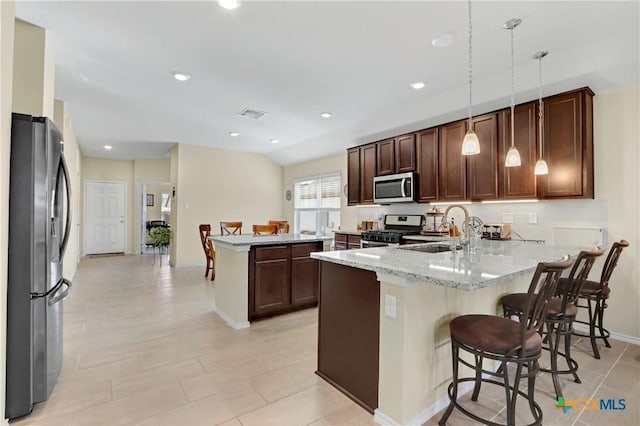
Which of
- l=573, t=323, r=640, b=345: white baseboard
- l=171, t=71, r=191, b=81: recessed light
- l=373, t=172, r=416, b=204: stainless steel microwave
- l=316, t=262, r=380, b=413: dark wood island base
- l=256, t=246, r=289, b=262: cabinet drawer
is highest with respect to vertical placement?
l=171, t=71, r=191, b=81: recessed light

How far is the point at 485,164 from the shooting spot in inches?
149

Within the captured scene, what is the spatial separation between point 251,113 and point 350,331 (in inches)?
152

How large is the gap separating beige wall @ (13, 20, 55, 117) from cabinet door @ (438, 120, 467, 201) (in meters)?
4.42

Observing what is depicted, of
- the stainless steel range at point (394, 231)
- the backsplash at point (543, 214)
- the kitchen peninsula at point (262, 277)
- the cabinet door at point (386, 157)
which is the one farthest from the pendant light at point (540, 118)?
the kitchen peninsula at point (262, 277)

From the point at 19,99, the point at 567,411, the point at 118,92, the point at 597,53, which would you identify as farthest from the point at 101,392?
the point at 597,53

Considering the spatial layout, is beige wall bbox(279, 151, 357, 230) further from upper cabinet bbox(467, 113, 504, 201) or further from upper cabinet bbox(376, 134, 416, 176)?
upper cabinet bbox(467, 113, 504, 201)

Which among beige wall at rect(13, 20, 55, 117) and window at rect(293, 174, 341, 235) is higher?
beige wall at rect(13, 20, 55, 117)

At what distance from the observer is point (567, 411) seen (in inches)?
74.5

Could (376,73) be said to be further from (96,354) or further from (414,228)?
(96,354)

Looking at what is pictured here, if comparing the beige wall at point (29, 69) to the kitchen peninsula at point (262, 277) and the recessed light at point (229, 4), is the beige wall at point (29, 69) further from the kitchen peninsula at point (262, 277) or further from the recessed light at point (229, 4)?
the kitchen peninsula at point (262, 277)

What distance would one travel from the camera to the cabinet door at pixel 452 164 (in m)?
4.01

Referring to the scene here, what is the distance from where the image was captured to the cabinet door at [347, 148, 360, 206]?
18.3 ft

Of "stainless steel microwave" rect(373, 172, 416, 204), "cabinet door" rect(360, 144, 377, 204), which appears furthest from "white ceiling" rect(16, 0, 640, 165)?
"stainless steel microwave" rect(373, 172, 416, 204)

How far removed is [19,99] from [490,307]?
428cm
